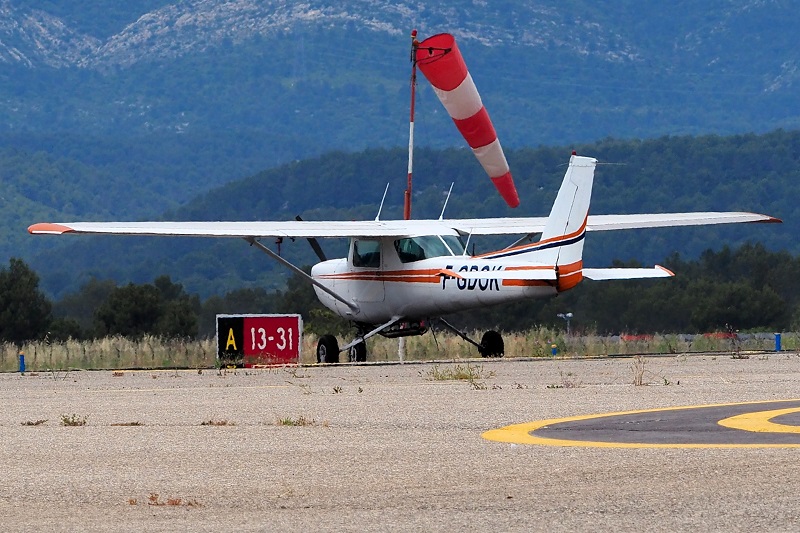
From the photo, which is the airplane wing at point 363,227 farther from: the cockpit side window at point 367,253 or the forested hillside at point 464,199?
the forested hillside at point 464,199

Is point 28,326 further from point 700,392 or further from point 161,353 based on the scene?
point 700,392

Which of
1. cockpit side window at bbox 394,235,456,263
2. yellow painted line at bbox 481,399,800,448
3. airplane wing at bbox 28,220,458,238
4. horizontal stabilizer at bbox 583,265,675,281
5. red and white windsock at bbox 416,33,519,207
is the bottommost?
yellow painted line at bbox 481,399,800,448

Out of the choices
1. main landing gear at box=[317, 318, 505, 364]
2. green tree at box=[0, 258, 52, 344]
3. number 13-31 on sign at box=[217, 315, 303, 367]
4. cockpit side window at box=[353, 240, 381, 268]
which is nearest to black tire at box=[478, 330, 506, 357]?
main landing gear at box=[317, 318, 505, 364]

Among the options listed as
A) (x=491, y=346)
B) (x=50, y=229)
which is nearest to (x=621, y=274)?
(x=491, y=346)

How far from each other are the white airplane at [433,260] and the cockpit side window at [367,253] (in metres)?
0.02

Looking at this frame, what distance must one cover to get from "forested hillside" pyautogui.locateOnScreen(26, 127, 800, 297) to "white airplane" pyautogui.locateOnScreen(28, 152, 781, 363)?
88980mm

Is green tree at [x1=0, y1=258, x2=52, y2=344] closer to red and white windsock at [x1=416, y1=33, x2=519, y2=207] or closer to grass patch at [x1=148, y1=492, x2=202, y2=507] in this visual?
red and white windsock at [x1=416, y1=33, x2=519, y2=207]

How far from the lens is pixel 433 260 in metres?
28.0

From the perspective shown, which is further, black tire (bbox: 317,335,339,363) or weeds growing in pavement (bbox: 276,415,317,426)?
black tire (bbox: 317,335,339,363)

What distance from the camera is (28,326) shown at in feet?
166

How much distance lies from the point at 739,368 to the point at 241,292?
48206mm

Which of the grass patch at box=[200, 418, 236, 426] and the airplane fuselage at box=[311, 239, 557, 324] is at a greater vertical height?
the airplane fuselage at box=[311, 239, 557, 324]

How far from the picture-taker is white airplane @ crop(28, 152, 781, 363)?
25.6 meters

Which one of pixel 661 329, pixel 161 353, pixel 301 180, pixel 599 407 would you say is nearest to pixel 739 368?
pixel 599 407
